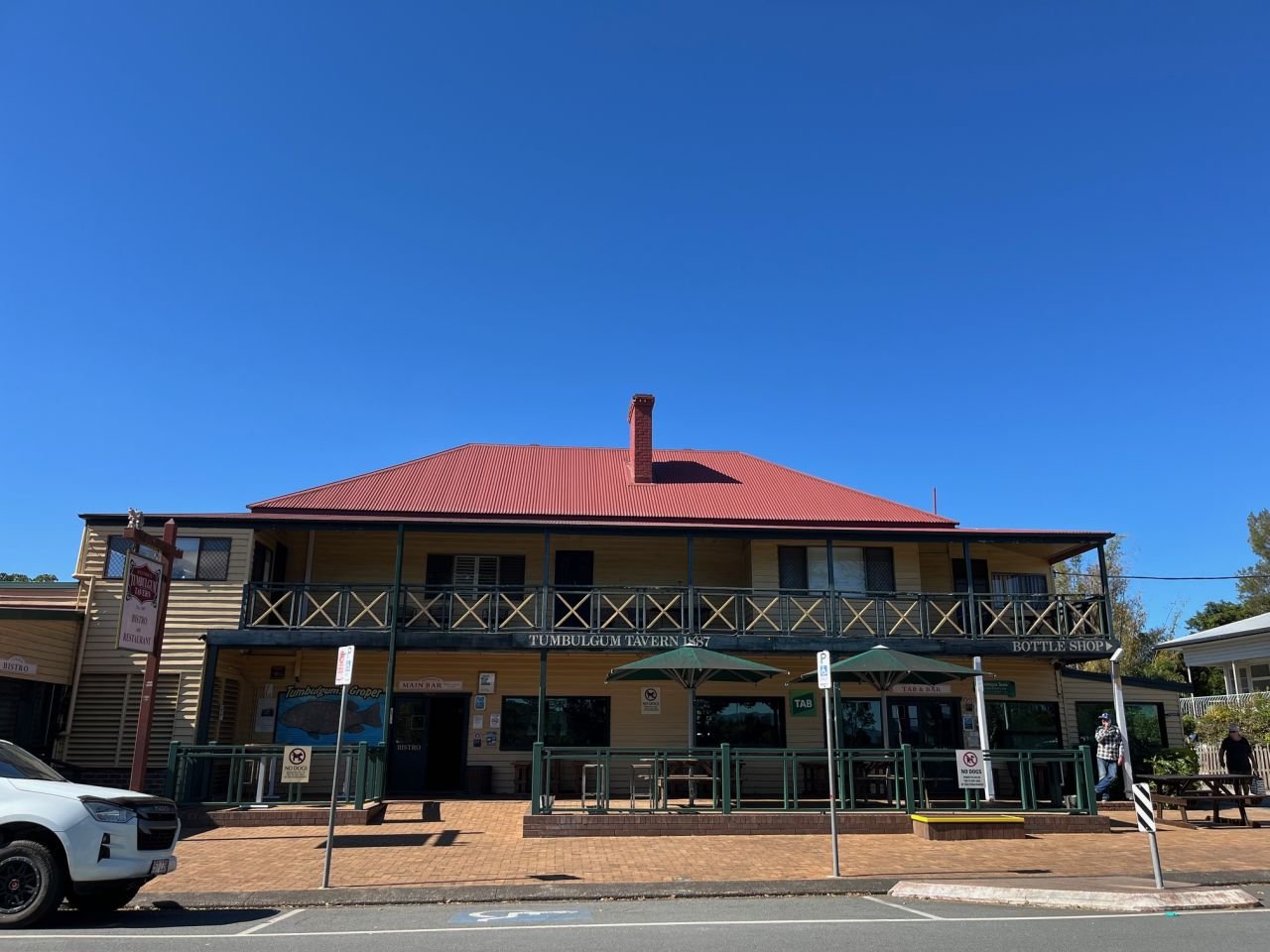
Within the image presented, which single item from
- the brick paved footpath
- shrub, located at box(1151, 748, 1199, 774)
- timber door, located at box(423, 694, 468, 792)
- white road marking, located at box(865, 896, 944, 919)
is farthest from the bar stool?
shrub, located at box(1151, 748, 1199, 774)

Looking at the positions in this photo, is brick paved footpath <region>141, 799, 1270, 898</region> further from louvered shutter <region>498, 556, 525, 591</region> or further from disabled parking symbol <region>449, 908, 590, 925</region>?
louvered shutter <region>498, 556, 525, 591</region>

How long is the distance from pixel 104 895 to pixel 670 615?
12.5m

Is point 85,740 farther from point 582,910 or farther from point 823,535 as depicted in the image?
point 823,535

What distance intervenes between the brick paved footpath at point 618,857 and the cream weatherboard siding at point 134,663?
5.11 metres

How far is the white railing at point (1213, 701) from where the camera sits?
74.6 ft

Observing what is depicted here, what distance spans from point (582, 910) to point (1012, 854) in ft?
20.0

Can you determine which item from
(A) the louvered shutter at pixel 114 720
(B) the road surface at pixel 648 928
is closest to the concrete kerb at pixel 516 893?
(B) the road surface at pixel 648 928

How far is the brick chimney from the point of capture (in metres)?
23.1

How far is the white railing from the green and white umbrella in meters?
13.4

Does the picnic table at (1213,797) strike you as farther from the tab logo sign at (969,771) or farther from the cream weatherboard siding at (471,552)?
the cream weatherboard siding at (471,552)

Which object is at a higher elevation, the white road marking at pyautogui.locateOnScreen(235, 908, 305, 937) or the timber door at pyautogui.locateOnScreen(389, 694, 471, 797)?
the timber door at pyautogui.locateOnScreen(389, 694, 471, 797)

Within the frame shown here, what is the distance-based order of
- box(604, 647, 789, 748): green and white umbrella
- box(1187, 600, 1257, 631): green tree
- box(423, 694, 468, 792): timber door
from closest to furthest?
box(604, 647, 789, 748): green and white umbrella
box(423, 694, 468, 792): timber door
box(1187, 600, 1257, 631): green tree

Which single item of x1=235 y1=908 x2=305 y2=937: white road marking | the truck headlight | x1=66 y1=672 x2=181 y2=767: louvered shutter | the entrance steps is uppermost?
x1=66 y1=672 x2=181 y2=767: louvered shutter

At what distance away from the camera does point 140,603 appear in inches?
468
